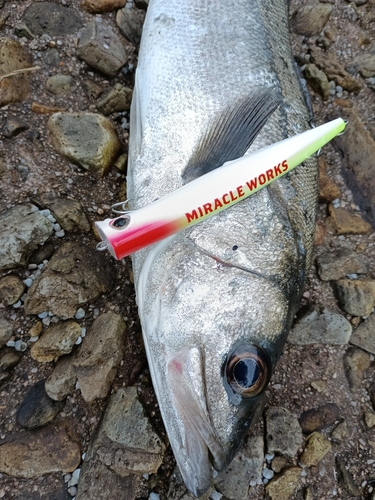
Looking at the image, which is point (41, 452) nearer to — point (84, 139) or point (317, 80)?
point (84, 139)

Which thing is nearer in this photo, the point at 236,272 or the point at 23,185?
the point at 236,272

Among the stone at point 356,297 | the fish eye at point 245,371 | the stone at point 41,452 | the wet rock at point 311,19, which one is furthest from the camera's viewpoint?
the wet rock at point 311,19

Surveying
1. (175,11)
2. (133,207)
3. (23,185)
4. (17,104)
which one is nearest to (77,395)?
(133,207)

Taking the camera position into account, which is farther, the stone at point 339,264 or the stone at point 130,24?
the stone at point 130,24

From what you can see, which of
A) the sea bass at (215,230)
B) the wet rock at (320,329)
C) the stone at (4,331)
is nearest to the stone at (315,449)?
the wet rock at (320,329)

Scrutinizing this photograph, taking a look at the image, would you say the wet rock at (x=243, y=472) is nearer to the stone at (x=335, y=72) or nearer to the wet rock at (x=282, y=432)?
the wet rock at (x=282, y=432)

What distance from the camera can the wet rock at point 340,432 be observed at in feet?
7.29

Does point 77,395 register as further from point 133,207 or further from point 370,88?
point 370,88

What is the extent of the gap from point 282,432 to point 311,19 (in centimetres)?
303

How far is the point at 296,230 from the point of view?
1.97m

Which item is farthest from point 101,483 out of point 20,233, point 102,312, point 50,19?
point 50,19

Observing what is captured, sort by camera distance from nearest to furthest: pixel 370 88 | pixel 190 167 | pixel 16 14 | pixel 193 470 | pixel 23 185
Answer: pixel 193 470
pixel 190 167
pixel 23 185
pixel 16 14
pixel 370 88

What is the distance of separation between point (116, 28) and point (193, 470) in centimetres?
271

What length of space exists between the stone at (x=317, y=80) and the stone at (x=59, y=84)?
5.63ft
